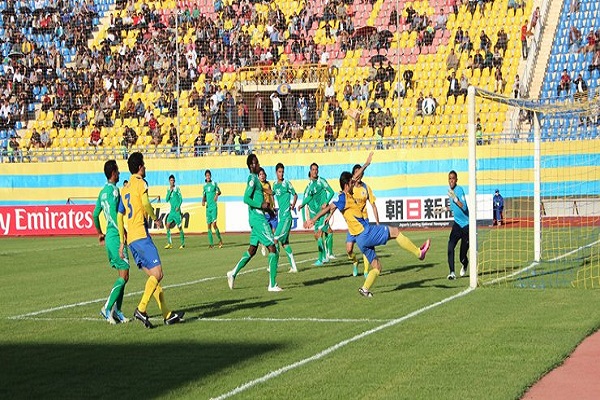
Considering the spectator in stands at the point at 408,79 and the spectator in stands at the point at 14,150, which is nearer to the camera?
the spectator in stands at the point at 408,79

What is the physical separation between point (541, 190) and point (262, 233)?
19.1 metres

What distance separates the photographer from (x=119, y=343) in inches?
472

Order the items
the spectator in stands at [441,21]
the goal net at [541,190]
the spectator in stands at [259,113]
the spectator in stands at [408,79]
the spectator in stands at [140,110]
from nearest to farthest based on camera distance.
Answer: the goal net at [541,190], the spectator in stands at [408,79], the spectator in stands at [259,113], the spectator in stands at [441,21], the spectator in stands at [140,110]

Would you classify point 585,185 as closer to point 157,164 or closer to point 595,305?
point 157,164

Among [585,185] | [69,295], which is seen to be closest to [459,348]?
[69,295]

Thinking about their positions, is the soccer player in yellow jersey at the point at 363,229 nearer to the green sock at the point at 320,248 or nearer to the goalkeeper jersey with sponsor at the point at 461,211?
the goalkeeper jersey with sponsor at the point at 461,211

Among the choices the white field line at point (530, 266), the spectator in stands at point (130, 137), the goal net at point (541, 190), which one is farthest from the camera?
the spectator in stands at point (130, 137)

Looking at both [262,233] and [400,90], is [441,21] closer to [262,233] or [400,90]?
[400,90]

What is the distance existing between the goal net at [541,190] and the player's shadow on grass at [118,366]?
10.2 metres

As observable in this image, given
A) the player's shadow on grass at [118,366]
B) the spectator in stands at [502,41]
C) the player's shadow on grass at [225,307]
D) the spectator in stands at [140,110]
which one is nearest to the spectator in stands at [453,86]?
the spectator in stands at [502,41]

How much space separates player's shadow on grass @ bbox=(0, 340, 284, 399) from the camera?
928cm

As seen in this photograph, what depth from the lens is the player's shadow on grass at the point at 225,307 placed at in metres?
14.4

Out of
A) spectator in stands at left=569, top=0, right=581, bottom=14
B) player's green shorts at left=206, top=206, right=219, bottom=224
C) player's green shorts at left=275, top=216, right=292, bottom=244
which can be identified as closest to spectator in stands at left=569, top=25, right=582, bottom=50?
spectator in stands at left=569, top=0, right=581, bottom=14

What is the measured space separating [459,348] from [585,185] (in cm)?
2473
